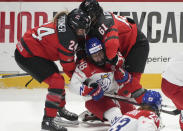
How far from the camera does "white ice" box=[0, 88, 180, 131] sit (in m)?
3.78

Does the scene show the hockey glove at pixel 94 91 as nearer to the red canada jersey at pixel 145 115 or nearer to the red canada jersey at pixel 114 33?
the red canada jersey at pixel 114 33

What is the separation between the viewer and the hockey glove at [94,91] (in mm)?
3557

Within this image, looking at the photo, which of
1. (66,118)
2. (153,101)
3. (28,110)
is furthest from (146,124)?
(28,110)

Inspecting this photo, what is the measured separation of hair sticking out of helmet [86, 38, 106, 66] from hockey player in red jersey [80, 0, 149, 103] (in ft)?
0.16

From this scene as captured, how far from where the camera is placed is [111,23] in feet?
12.2

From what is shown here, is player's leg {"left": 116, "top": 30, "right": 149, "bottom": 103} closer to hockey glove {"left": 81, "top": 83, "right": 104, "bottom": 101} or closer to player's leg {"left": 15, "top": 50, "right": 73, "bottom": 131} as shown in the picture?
hockey glove {"left": 81, "top": 83, "right": 104, "bottom": 101}

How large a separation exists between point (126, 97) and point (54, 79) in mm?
732

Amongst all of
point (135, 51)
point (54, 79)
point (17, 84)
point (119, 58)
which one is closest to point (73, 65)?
point (54, 79)

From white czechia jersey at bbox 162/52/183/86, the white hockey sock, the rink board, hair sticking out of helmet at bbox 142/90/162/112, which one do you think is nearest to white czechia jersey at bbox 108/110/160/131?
hair sticking out of helmet at bbox 142/90/162/112

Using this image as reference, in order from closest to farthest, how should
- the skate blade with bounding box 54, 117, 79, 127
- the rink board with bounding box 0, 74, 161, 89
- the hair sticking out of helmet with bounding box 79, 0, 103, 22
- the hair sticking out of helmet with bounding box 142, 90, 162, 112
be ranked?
the hair sticking out of helmet with bounding box 142, 90, 162, 112 → the hair sticking out of helmet with bounding box 79, 0, 103, 22 → the skate blade with bounding box 54, 117, 79, 127 → the rink board with bounding box 0, 74, 161, 89

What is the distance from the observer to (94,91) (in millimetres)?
3598

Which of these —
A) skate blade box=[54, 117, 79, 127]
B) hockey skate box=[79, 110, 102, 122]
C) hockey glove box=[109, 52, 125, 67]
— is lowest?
skate blade box=[54, 117, 79, 127]

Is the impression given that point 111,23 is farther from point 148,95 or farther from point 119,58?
point 148,95

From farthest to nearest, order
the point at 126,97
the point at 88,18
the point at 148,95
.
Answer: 1. the point at 126,97
2. the point at 88,18
3. the point at 148,95
